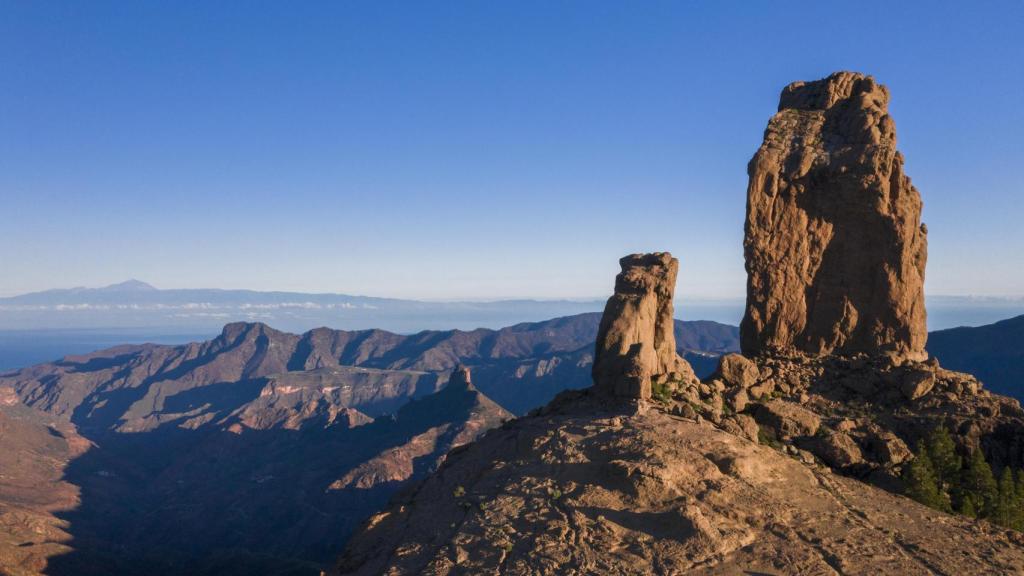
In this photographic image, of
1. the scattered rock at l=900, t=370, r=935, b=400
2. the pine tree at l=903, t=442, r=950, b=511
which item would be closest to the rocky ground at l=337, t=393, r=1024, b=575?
the pine tree at l=903, t=442, r=950, b=511

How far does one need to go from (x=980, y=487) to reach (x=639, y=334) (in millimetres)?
16595

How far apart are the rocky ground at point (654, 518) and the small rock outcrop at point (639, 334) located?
10.1 feet

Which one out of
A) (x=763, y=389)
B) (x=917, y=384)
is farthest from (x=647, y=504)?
(x=917, y=384)

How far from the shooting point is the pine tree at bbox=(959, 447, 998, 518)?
2873 cm

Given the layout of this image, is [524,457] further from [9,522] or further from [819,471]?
[9,522]

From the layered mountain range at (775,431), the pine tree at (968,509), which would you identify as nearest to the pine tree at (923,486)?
the layered mountain range at (775,431)

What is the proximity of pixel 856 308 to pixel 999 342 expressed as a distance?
18810 cm

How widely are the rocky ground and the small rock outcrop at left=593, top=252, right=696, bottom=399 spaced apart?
10.1 ft

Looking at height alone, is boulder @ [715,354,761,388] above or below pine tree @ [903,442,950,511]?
above

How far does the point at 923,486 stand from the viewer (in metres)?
28.9

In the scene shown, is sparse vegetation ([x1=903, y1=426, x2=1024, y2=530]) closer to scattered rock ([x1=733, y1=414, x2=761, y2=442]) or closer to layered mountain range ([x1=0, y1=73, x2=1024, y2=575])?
layered mountain range ([x1=0, y1=73, x2=1024, y2=575])

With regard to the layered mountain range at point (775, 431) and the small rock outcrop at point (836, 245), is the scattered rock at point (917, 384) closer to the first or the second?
the layered mountain range at point (775, 431)

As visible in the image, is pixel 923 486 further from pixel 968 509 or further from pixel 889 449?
pixel 889 449

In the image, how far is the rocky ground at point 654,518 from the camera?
757 inches
